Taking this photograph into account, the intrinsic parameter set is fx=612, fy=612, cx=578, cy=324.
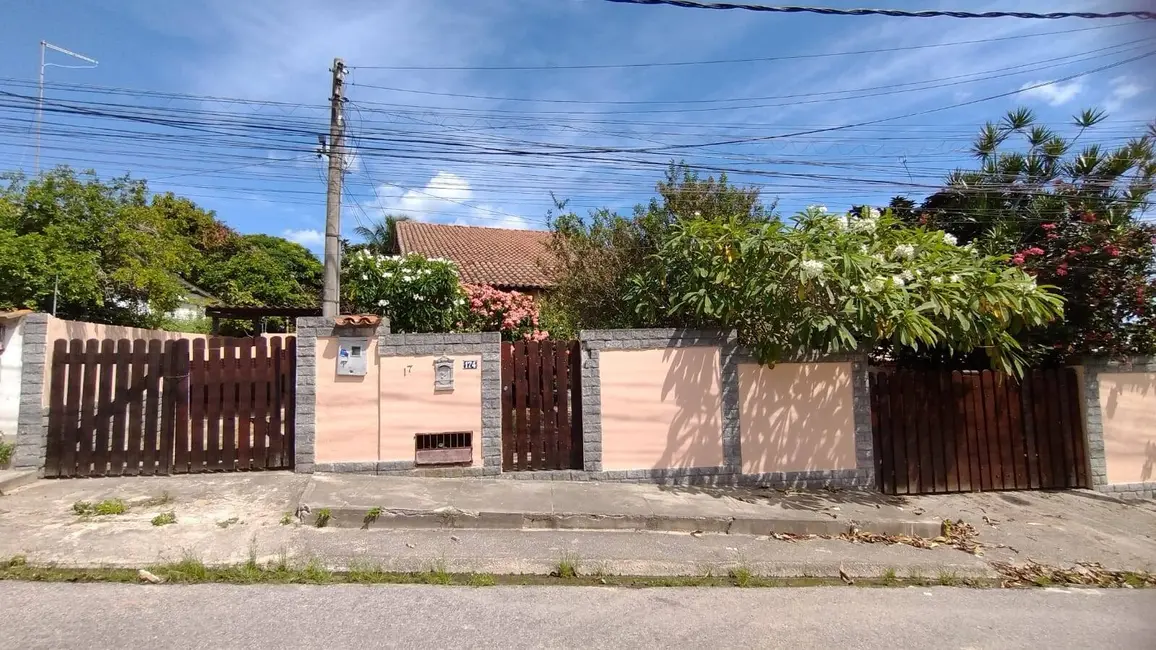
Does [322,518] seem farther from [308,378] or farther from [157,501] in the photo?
[308,378]

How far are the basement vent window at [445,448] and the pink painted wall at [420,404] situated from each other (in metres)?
0.06

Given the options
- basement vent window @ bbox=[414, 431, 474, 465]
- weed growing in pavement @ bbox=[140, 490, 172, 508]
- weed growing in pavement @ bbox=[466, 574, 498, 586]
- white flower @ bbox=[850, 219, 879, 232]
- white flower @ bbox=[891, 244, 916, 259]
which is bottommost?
weed growing in pavement @ bbox=[466, 574, 498, 586]

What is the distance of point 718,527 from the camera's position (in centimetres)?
578

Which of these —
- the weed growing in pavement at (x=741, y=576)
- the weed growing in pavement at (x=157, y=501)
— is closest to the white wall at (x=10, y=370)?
the weed growing in pavement at (x=157, y=501)

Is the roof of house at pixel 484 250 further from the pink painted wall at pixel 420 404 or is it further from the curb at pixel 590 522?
the curb at pixel 590 522

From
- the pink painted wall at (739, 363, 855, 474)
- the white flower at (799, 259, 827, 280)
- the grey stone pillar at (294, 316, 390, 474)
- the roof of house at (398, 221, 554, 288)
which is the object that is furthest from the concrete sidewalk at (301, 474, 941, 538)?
the roof of house at (398, 221, 554, 288)

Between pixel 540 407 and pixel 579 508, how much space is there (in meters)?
1.55

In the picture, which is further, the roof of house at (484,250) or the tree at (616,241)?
the roof of house at (484,250)

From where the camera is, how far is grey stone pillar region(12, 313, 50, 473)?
250 inches

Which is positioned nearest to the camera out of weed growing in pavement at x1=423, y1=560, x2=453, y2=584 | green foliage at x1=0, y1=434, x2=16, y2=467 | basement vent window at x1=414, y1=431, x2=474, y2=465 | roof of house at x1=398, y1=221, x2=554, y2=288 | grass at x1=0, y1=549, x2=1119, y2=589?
grass at x1=0, y1=549, x2=1119, y2=589

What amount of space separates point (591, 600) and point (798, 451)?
3.89 metres

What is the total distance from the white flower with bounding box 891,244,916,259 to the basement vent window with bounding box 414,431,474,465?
5095 millimetres

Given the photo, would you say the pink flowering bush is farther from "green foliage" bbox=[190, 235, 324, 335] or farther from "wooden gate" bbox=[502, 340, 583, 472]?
"green foliage" bbox=[190, 235, 324, 335]

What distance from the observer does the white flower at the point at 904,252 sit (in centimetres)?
656
